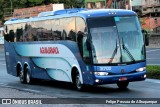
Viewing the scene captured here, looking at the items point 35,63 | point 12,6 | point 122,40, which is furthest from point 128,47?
point 12,6

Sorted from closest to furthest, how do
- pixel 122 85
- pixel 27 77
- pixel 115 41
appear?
pixel 115 41
pixel 122 85
pixel 27 77

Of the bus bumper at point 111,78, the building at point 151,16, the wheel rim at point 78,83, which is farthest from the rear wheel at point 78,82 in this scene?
the building at point 151,16

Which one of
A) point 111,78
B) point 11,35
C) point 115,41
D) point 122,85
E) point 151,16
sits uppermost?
point 115,41

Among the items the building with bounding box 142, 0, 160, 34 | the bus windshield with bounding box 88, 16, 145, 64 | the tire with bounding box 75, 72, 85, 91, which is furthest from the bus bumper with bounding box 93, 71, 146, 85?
the building with bounding box 142, 0, 160, 34

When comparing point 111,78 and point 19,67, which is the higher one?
point 111,78

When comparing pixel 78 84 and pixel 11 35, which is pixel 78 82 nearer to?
pixel 78 84

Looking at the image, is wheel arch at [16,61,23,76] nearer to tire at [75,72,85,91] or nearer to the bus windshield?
tire at [75,72,85,91]

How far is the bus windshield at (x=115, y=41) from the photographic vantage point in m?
16.9

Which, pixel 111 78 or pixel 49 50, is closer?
pixel 111 78

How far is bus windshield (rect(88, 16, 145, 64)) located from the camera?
16.9 meters

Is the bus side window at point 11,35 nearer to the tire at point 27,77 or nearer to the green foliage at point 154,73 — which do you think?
the tire at point 27,77

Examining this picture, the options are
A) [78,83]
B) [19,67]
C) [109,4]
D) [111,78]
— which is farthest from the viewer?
[109,4]

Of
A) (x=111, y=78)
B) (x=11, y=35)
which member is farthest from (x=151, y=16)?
(x=111, y=78)

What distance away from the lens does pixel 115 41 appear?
17.0 m
